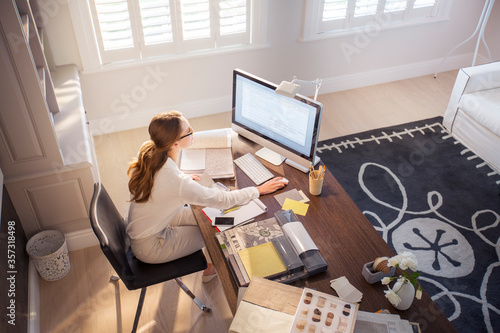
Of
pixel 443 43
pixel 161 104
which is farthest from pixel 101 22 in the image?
pixel 443 43

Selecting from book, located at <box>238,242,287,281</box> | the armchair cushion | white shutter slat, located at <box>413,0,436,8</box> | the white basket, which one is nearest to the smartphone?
book, located at <box>238,242,287,281</box>

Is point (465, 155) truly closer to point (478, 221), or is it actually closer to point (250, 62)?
point (478, 221)

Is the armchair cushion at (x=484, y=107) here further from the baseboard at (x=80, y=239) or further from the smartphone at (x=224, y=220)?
the baseboard at (x=80, y=239)

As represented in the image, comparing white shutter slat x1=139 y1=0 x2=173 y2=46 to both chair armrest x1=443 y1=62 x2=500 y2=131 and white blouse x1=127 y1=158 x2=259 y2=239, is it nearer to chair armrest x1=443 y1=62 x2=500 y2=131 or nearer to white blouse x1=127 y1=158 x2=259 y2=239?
white blouse x1=127 y1=158 x2=259 y2=239

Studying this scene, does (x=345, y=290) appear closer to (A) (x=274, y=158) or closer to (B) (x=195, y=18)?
(A) (x=274, y=158)

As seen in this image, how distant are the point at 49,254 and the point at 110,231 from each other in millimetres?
773

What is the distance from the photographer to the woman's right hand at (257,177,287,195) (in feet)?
7.47

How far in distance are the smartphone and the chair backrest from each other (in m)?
0.49

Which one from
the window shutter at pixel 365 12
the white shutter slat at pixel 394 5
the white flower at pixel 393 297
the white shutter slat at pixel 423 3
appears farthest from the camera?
the white shutter slat at pixel 423 3

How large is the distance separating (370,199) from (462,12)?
102 inches

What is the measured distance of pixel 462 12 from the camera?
4578mm

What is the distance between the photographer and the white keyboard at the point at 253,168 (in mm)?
2379

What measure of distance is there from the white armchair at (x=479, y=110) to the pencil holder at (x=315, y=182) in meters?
1.96

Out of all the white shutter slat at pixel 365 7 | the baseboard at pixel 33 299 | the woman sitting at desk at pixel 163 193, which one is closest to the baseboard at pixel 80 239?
the baseboard at pixel 33 299
